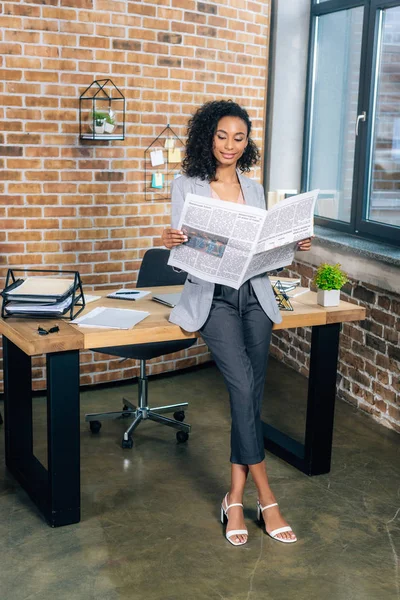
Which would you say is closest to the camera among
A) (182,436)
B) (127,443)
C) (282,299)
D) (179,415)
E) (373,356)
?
(282,299)

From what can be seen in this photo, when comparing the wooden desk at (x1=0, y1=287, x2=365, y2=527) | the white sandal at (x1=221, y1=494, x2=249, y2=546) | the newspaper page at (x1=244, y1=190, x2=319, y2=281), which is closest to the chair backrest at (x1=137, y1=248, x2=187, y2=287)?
the wooden desk at (x1=0, y1=287, x2=365, y2=527)

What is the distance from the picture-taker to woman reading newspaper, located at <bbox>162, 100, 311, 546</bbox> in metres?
3.07

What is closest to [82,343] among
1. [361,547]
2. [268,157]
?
[361,547]

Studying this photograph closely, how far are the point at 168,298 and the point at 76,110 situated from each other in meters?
A: 1.55

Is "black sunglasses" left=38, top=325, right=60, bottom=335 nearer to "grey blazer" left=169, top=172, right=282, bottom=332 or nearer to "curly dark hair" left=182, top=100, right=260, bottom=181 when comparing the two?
"grey blazer" left=169, top=172, right=282, bottom=332

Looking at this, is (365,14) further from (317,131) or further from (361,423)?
(361,423)

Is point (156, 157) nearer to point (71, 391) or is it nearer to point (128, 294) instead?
point (128, 294)

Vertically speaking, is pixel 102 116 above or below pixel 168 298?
above

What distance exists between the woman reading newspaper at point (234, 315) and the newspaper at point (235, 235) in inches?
3.2

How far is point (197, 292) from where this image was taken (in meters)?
3.12

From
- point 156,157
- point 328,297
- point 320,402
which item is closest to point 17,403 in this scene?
point 320,402

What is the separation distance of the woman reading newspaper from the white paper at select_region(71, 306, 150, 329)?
171 mm

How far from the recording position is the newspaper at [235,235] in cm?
285

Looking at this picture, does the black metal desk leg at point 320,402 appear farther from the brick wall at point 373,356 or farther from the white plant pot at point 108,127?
the white plant pot at point 108,127
